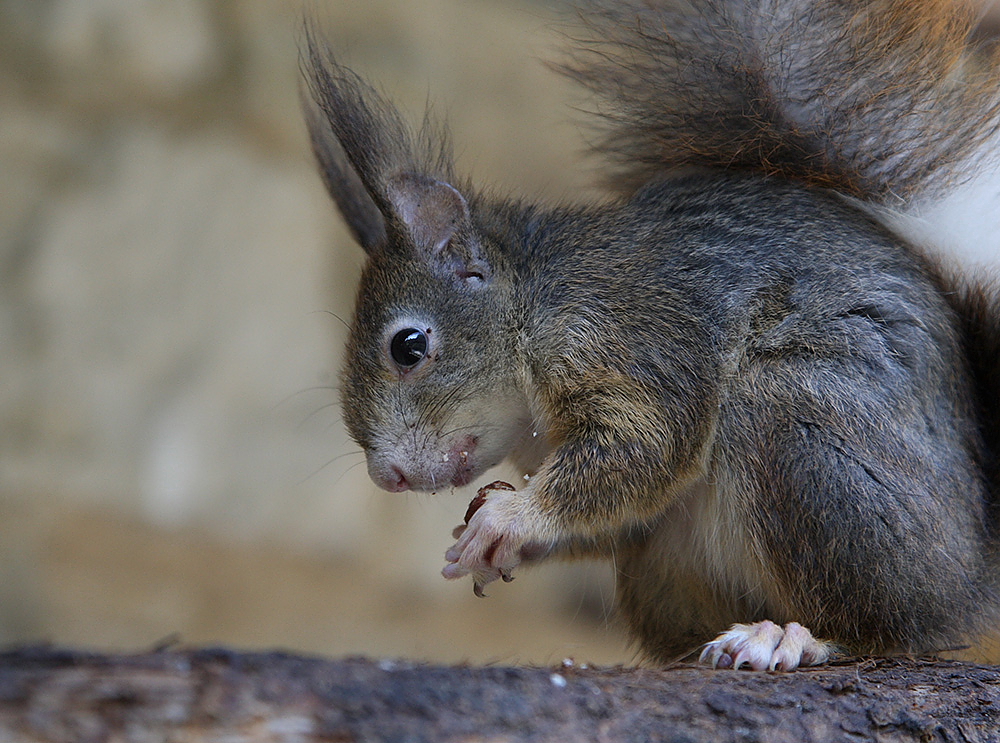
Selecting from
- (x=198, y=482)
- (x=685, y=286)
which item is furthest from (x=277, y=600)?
(x=685, y=286)

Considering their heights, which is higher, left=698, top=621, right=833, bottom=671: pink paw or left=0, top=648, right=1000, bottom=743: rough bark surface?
left=698, top=621, right=833, bottom=671: pink paw

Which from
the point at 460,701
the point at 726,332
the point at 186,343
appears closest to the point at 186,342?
the point at 186,343

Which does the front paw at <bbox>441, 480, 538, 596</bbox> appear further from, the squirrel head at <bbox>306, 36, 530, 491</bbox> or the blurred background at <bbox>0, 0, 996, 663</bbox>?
the blurred background at <bbox>0, 0, 996, 663</bbox>

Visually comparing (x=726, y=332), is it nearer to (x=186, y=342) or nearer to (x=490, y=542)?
(x=490, y=542)

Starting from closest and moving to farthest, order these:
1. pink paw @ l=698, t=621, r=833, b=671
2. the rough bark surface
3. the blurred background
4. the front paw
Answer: the rough bark surface, pink paw @ l=698, t=621, r=833, b=671, the front paw, the blurred background

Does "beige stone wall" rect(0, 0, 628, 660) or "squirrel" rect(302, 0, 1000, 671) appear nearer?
"squirrel" rect(302, 0, 1000, 671)

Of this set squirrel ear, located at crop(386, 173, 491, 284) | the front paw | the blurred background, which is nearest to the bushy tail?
squirrel ear, located at crop(386, 173, 491, 284)

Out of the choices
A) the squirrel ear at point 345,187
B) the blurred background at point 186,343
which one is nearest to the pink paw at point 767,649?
the squirrel ear at point 345,187

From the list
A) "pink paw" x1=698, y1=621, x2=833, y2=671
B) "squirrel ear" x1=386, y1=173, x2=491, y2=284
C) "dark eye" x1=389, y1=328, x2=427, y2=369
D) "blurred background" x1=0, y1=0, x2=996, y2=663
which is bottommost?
"pink paw" x1=698, y1=621, x2=833, y2=671

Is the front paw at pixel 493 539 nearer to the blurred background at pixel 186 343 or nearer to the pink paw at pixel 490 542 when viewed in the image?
the pink paw at pixel 490 542
